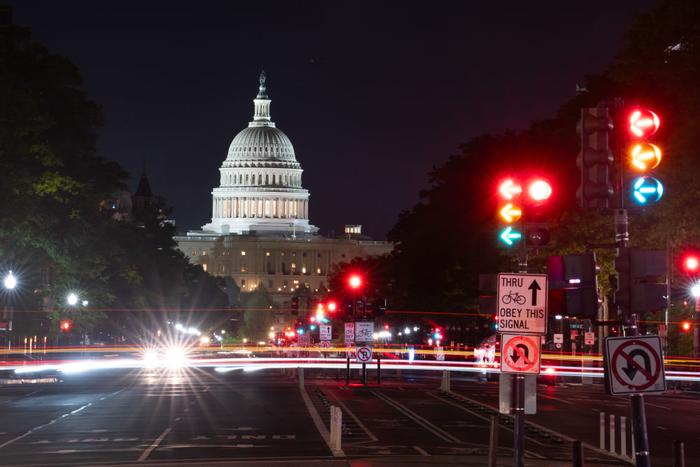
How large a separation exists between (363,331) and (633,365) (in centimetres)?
4159

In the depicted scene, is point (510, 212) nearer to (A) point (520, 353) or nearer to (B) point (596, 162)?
(A) point (520, 353)

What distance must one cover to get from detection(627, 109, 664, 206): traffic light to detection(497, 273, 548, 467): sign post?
2.04 m

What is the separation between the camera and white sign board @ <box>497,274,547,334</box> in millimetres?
18906

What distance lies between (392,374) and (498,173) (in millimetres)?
15004

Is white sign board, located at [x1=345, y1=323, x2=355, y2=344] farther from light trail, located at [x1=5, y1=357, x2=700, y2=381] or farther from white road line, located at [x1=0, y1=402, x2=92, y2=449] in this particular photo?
white road line, located at [x1=0, y1=402, x2=92, y2=449]

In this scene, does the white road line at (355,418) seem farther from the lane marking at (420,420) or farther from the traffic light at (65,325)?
the traffic light at (65,325)

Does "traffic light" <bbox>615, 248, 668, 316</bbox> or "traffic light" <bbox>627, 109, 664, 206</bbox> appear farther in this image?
"traffic light" <bbox>627, 109, 664, 206</bbox>

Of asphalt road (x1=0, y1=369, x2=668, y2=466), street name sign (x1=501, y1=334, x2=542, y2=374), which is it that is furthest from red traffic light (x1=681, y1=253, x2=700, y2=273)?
street name sign (x1=501, y1=334, x2=542, y2=374)

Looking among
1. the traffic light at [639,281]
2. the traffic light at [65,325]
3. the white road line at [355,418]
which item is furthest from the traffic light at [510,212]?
the traffic light at [65,325]

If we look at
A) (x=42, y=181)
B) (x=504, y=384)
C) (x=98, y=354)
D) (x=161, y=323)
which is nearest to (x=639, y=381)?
(x=504, y=384)

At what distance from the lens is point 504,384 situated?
2000cm

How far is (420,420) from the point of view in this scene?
37844 mm

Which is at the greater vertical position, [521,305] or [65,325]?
[65,325]

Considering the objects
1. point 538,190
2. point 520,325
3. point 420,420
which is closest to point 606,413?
point 420,420
